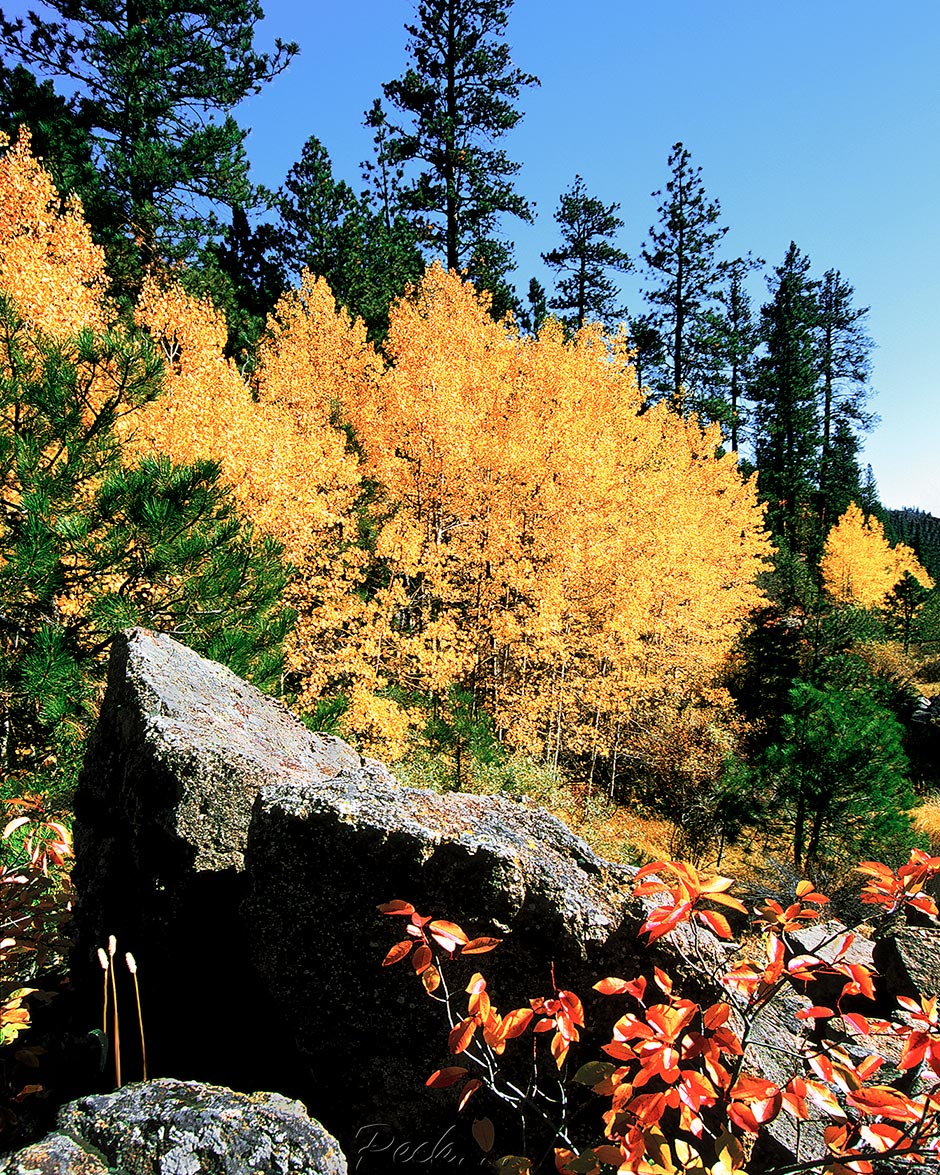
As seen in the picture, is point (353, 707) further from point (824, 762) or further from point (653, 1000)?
point (653, 1000)

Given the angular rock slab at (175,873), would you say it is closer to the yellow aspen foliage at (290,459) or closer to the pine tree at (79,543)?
the pine tree at (79,543)

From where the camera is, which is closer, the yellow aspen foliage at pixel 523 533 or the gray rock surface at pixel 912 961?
the gray rock surface at pixel 912 961

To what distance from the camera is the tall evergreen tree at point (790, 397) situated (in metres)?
33.8

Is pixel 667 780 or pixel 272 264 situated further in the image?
A: pixel 272 264

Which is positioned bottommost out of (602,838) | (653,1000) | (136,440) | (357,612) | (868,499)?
(602,838)

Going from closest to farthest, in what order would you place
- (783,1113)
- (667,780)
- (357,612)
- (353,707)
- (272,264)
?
(783,1113), (353,707), (357,612), (667,780), (272,264)

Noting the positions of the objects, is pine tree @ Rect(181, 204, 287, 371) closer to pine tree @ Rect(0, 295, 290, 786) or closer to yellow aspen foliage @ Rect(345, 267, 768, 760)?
yellow aspen foliage @ Rect(345, 267, 768, 760)

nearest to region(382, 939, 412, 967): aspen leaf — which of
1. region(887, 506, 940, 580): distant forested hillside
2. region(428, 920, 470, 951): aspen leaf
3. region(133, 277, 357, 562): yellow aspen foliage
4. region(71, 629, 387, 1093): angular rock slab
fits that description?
region(428, 920, 470, 951): aspen leaf

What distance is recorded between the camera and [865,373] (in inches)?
1425

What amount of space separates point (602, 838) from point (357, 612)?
6.34 m

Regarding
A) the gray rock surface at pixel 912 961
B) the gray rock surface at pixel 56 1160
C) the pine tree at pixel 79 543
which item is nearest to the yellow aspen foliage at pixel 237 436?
the pine tree at pixel 79 543

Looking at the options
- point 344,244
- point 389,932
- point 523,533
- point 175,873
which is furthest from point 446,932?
point 344,244

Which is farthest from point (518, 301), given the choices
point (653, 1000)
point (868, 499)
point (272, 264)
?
point (868, 499)

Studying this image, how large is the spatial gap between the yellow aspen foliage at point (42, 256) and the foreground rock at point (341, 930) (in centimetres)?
580
